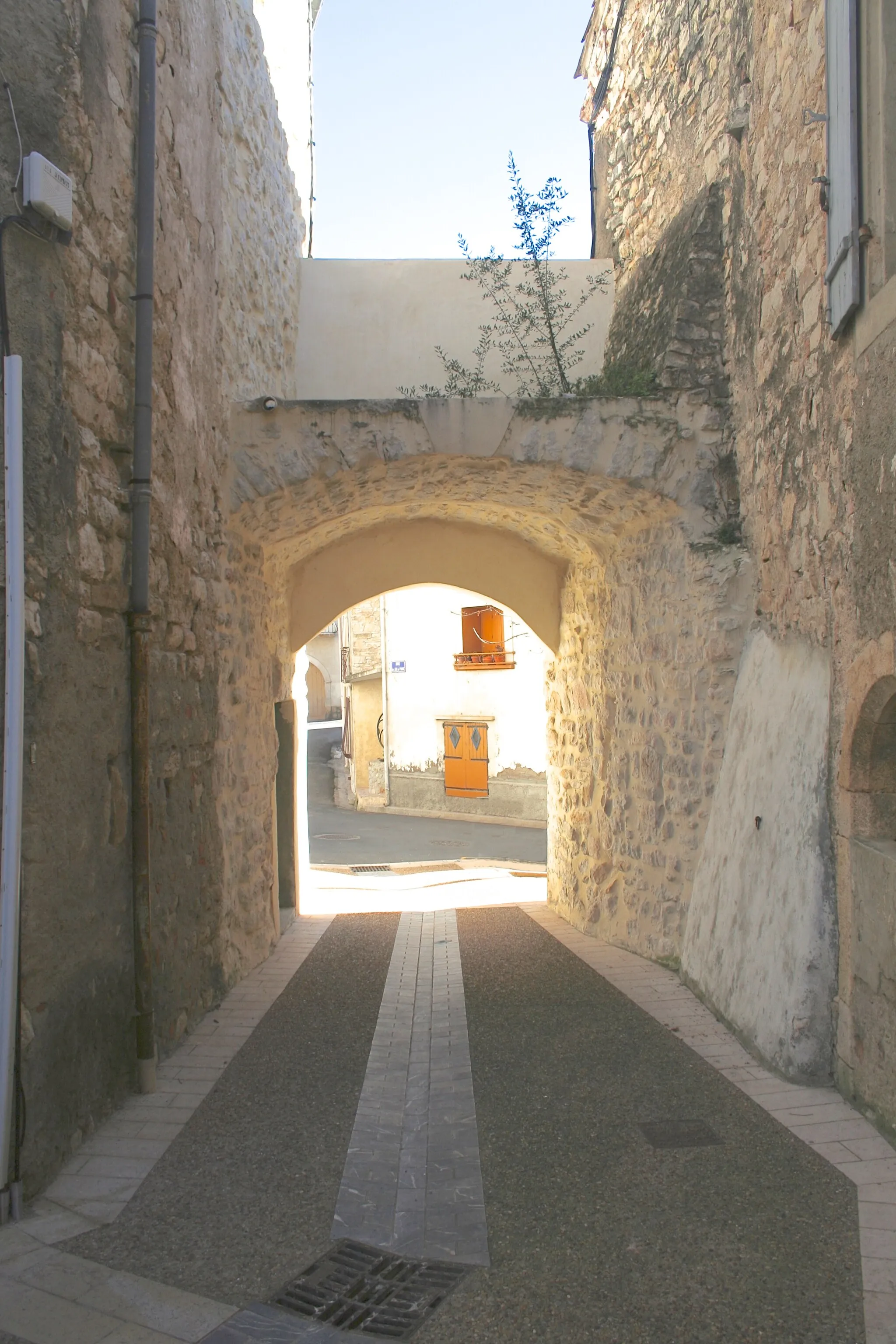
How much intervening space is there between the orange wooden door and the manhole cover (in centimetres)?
1599

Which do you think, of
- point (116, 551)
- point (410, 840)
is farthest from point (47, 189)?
point (410, 840)

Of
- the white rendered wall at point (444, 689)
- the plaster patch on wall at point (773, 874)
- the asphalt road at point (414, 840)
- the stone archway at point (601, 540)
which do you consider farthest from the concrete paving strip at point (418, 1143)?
the white rendered wall at point (444, 689)

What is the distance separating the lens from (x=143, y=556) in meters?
4.20

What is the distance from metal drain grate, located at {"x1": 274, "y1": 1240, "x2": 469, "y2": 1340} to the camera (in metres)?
2.50

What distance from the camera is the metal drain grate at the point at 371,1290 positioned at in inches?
98.5

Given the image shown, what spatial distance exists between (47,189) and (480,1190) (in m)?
3.35

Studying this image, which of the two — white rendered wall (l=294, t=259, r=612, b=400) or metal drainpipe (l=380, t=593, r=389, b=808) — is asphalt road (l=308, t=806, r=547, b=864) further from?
white rendered wall (l=294, t=259, r=612, b=400)

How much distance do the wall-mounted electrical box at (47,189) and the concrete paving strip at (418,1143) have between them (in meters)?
3.17

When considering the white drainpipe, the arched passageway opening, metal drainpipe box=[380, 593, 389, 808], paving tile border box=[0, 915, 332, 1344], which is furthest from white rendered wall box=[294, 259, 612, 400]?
metal drainpipe box=[380, 593, 389, 808]

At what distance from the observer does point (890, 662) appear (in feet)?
11.4

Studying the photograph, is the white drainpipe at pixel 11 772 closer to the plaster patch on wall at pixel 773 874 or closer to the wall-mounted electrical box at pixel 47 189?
the wall-mounted electrical box at pixel 47 189

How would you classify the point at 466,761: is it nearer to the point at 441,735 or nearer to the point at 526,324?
the point at 441,735

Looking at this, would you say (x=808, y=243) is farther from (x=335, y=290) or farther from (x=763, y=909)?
(x=335, y=290)

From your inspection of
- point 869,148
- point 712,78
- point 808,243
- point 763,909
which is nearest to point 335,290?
point 712,78
